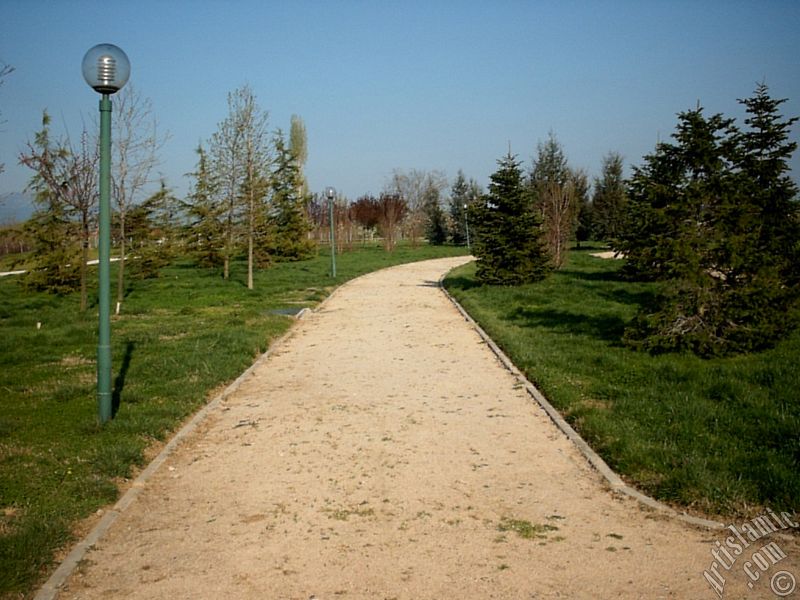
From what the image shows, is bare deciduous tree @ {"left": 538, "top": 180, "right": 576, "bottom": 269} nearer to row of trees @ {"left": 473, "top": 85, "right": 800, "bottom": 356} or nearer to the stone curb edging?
row of trees @ {"left": 473, "top": 85, "right": 800, "bottom": 356}

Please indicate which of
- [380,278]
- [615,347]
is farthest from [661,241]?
[380,278]

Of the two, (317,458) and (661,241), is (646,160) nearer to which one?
(661,241)

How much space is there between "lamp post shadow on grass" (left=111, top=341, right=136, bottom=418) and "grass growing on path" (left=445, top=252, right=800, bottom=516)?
4854 millimetres

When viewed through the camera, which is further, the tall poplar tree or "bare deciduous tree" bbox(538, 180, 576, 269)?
the tall poplar tree

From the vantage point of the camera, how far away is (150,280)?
26609mm

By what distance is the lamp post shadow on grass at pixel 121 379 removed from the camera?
24.1ft

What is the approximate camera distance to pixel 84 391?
801cm

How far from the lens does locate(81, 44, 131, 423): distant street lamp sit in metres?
6.15

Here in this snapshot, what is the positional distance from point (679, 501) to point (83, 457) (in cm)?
477

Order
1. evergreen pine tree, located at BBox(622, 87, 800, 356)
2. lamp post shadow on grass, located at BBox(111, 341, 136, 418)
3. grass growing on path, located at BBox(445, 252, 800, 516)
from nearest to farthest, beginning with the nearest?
grass growing on path, located at BBox(445, 252, 800, 516)
lamp post shadow on grass, located at BBox(111, 341, 136, 418)
evergreen pine tree, located at BBox(622, 87, 800, 356)

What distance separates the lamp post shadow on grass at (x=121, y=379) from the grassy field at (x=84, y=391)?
2 cm

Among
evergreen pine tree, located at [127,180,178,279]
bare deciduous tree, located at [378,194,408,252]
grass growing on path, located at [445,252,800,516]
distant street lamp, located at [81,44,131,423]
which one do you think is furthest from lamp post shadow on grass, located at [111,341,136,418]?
bare deciduous tree, located at [378,194,408,252]

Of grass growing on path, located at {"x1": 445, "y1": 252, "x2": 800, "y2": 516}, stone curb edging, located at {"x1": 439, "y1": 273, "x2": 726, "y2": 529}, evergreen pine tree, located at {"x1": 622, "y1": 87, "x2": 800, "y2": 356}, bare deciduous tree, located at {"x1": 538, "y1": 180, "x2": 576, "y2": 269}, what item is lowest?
stone curb edging, located at {"x1": 439, "y1": 273, "x2": 726, "y2": 529}

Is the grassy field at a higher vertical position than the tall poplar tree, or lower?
lower
